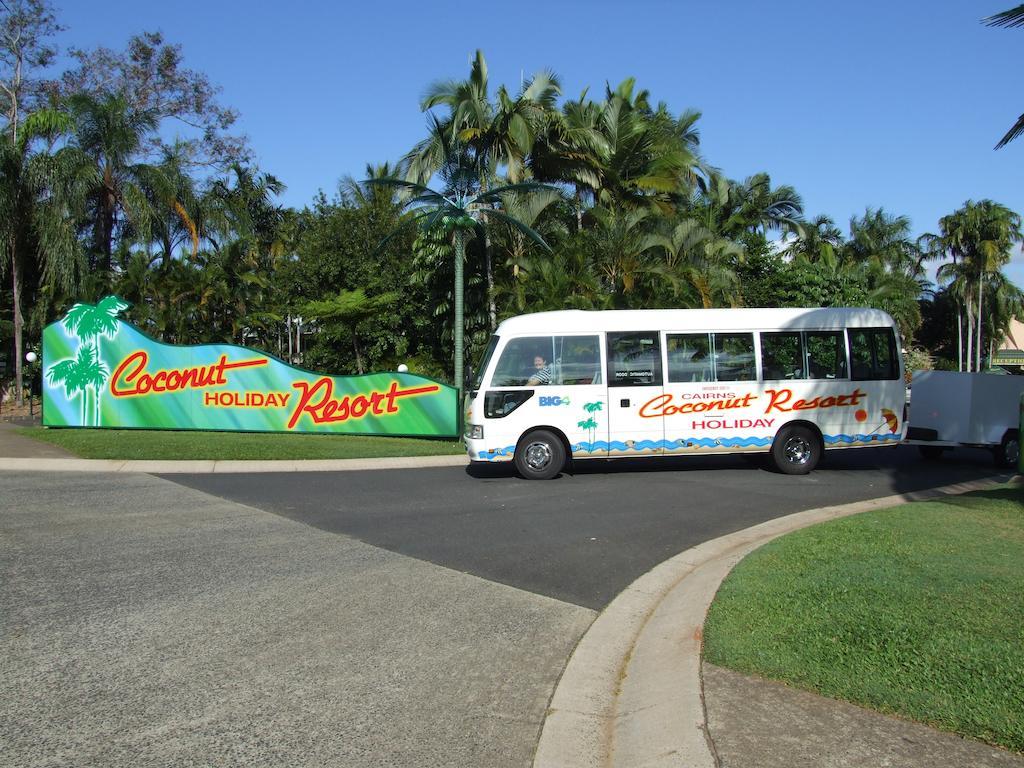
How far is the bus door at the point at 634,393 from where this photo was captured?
565 inches

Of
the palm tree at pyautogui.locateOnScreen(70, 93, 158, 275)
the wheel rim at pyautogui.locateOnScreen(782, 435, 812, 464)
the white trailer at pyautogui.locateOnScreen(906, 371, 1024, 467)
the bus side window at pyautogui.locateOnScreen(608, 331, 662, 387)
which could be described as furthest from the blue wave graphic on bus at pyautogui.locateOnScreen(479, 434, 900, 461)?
the palm tree at pyautogui.locateOnScreen(70, 93, 158, 275)

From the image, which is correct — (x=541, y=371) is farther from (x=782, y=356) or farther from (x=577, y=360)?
(x=782, y=356)

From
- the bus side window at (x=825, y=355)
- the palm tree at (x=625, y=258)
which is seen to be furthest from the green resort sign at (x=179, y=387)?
the bus side window at (x=825, y=355)

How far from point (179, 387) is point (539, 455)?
9.72 metres

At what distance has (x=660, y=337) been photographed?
14656mm

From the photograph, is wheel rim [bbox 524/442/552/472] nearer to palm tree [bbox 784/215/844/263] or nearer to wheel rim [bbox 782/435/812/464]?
wheel rim [bbox 782/435/812/464]

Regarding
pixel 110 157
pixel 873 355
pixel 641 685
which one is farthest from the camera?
pixel 110 157

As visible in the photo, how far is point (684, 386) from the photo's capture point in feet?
48.0

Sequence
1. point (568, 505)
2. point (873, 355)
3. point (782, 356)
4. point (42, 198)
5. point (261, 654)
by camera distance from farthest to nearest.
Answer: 1. point (42, 198)
2. point (873, 355)
3. point (782, 356)
4. point (568, 505)
5. point (261, 654)

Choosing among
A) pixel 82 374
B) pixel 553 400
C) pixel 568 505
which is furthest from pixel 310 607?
pixel 82 374

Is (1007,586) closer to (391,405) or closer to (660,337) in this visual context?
(660,337)

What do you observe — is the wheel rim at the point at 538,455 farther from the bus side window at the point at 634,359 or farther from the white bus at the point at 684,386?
the bus side window at the point at 634,359

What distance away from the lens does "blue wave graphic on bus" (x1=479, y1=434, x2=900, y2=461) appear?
14039mm

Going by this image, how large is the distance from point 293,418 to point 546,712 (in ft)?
51.2
